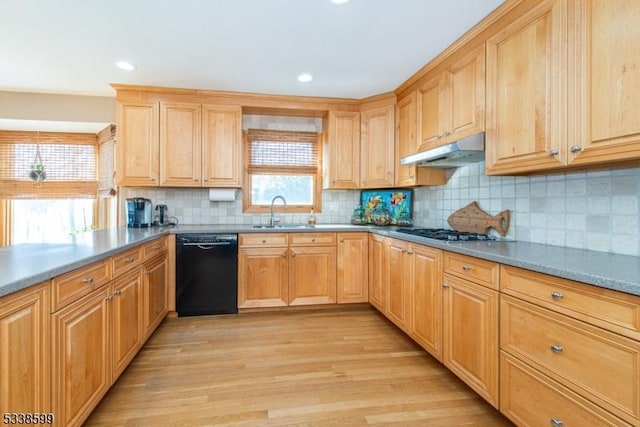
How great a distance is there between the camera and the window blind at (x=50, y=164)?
3730 mm

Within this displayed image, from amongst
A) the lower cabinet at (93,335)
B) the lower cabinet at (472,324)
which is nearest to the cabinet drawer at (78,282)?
the lower cabinet at (93,335)

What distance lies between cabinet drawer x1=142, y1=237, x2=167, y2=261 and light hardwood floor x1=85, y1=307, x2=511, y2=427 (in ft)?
2.34

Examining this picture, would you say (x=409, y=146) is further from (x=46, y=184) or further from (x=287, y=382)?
(x=46, y=184)

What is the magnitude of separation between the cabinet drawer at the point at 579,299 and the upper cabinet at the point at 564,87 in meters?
0.61

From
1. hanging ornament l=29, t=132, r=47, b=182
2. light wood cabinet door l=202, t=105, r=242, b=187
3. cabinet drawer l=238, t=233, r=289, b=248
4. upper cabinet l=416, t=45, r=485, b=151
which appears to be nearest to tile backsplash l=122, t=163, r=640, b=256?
upper cabinet l=416, t=45, r=485, b=151

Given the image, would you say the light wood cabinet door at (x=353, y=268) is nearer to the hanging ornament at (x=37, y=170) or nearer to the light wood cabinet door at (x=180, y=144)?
the light wood cabinet door at (x=180, y=144)

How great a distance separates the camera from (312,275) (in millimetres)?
3312

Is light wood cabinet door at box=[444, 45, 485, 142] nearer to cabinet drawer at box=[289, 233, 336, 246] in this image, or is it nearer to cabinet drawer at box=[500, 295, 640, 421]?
cabinet drawer at box=[500, 295, 640, 421]

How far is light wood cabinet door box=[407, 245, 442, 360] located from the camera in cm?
216

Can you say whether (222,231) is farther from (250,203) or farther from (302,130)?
(302,130)

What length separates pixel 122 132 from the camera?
126 inches

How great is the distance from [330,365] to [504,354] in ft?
3.74

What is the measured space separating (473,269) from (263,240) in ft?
6.67

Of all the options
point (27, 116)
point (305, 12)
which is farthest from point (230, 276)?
point (27, 116)
